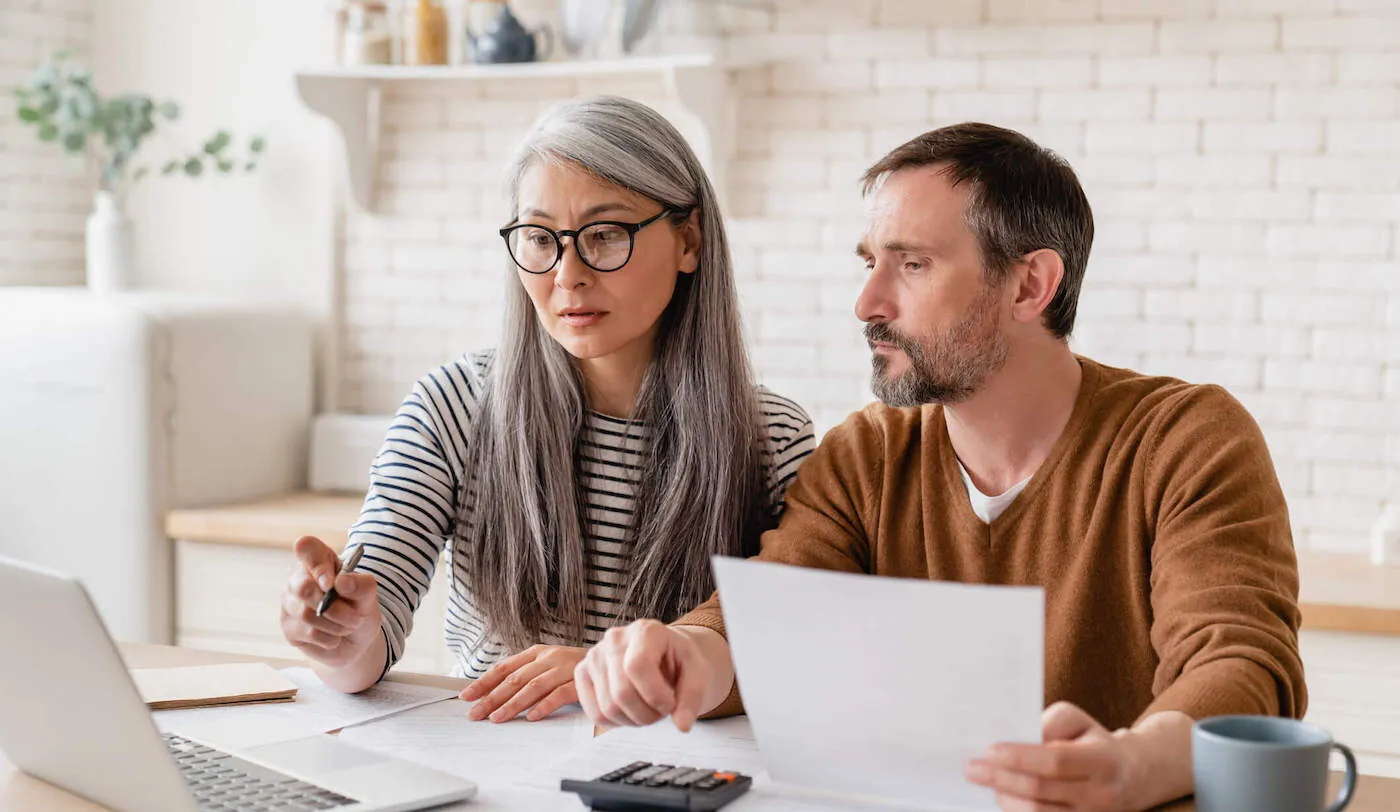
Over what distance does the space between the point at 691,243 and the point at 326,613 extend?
716 millimetres

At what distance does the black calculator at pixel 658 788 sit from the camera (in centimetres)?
128

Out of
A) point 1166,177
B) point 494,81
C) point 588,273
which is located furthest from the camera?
point 494,81

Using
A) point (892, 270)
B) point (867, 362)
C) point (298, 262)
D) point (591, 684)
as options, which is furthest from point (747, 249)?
point (591, 684)

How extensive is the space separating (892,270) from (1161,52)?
166cm

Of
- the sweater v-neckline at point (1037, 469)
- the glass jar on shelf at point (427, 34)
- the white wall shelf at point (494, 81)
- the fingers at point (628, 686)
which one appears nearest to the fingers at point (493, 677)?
the fingers at point (628, 686)

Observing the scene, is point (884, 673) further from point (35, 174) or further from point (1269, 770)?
point (35, 174)

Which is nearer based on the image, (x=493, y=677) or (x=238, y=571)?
(x=493, y=677)

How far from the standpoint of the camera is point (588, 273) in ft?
6.20

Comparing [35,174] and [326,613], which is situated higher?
[35,174]

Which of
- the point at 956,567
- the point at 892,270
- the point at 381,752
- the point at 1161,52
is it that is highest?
the point at 1161,52

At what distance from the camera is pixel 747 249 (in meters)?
3.46

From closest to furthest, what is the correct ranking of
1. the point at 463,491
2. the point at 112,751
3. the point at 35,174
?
the point at 112,751 → the point at 463,491 → the point at 35,174

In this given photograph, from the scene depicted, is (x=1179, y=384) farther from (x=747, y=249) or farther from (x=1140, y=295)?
(x=747, y=249)

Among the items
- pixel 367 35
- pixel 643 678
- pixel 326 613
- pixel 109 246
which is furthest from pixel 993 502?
pixel 109 246
